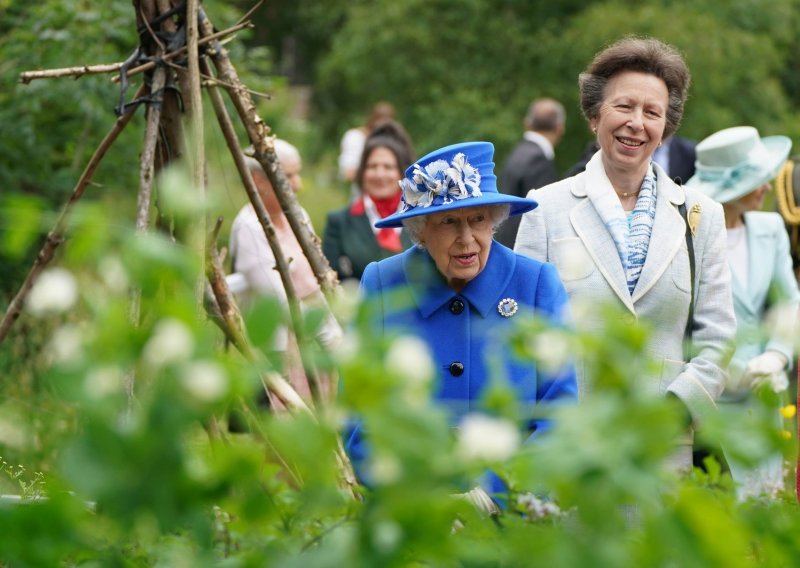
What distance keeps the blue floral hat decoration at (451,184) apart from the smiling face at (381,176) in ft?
13.2

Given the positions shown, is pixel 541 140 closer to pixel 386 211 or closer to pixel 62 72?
pixel 386 211

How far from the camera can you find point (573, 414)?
146 centimetres

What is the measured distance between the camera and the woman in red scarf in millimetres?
7660

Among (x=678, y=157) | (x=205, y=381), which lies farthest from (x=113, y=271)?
(x=678, y=157)

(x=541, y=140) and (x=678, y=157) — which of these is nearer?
(x=678, y=157)

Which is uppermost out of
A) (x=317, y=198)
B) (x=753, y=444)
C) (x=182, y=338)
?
(x=182, y=338)

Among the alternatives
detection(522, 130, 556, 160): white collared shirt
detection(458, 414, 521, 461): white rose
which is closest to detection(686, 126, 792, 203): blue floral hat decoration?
detection(522, 130, 556, 160): white collared shirt

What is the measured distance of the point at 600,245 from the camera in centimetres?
433

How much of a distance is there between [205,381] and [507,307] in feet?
7.88

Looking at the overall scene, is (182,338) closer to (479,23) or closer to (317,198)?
(317,198)

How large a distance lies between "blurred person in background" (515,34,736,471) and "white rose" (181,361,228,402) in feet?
9.23

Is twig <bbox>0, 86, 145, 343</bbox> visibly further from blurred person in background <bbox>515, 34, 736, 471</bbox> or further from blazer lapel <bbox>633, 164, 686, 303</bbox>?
blazer lapel <bbox>633, 164, 686, 303</bbox>

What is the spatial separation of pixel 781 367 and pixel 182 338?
4.58 m

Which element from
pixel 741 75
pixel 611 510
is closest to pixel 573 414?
pixel 611 510
